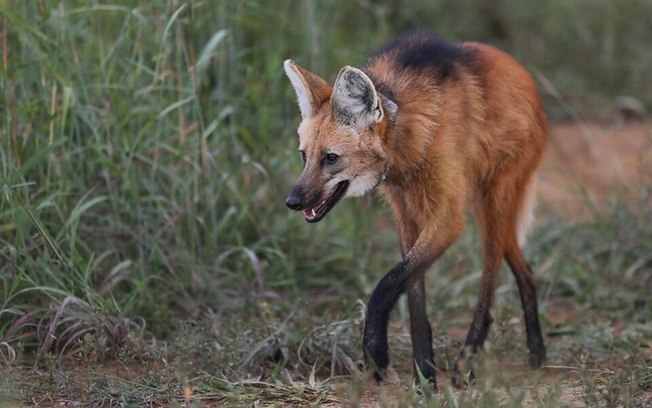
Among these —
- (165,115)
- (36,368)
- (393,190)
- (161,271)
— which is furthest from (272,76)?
(36,368)

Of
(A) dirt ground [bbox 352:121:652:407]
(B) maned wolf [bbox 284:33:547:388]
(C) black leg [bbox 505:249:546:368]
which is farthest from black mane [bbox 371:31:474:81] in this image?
(A) dirt ground [bbox 352:121:652:407]

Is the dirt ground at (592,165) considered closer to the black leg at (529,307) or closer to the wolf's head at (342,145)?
the black leg at (529,307)

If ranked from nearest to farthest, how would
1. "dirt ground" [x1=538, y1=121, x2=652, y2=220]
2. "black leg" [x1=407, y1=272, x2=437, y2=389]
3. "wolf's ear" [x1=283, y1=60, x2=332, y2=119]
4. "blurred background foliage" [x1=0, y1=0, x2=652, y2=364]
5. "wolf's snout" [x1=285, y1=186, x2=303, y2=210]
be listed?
1. "wolf's snout" [x1=285, y1=186, x2=303, y2=210]
2. "wolf's ear" [x1=283, y1=60, x2=332, y2=119]
3. "black leg" [x1=407, y1=272, x2=437, y2=389]
4. "blurred background foliage" [x1=0, y1=0, x2=652, y2=364]
5. "dirt ground" [x1=538, y1=121, x2=652, y2=220]

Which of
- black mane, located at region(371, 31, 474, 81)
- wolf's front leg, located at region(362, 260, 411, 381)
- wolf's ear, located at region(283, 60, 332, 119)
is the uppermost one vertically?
black mane, located at region(371, 31, 474, 81)

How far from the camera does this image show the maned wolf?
369 cm

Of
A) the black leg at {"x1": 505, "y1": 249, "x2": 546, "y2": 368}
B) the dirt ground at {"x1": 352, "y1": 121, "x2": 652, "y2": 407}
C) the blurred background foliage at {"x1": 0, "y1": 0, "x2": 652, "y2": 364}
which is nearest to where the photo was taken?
the blurred background foliage at {"x1": 0, "y1": 0, "x2": 652, "y2": 364}

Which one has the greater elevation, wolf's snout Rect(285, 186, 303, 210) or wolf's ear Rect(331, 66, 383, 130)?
wolf's ear Rect(331, 66, 383, 130)

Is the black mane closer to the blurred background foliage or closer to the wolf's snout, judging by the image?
the wolf's snout

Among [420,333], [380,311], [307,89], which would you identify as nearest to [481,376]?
[380,311]

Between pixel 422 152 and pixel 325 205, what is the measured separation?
0.43 m

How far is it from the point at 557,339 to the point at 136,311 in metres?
2.01

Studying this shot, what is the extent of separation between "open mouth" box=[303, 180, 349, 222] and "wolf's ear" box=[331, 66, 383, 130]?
23 centimetres

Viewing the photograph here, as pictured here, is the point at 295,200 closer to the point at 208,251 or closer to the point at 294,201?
the point at 294,201

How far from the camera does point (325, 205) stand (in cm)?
373
